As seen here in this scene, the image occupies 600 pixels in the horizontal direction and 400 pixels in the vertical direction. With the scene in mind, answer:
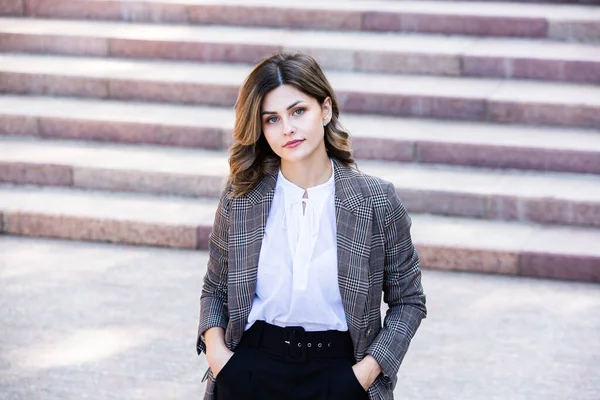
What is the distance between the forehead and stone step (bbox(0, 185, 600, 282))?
3491 millimetres

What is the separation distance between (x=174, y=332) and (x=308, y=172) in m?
2.66

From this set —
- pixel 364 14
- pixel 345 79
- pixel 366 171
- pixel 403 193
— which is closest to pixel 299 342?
pixel 403 193

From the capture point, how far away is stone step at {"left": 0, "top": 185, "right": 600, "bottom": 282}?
20.9 feet

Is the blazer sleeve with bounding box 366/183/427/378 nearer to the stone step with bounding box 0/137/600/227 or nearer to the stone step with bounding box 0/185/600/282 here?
the stone step with bounding box 0/185/600/282

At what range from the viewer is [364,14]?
8883 mm

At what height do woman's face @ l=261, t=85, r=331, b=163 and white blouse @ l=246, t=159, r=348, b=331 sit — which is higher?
woman's face @ l=261, t=85, r=331, b=163

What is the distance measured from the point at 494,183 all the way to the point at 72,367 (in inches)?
122

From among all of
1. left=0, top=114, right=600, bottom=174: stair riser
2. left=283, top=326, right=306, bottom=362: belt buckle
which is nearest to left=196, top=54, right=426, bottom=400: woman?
left=283, top=326, right=306, bottom=362: belt buckle

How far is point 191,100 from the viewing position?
8.40m

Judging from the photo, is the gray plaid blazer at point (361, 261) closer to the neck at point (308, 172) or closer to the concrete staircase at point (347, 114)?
the neck at point (308, 172)

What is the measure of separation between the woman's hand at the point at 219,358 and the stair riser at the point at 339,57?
5396mm

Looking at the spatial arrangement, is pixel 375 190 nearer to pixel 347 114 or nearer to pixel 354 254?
pixel 354 254

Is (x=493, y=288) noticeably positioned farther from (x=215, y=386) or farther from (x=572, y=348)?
(x=215, y=386)

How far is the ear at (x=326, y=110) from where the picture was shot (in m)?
3.24
